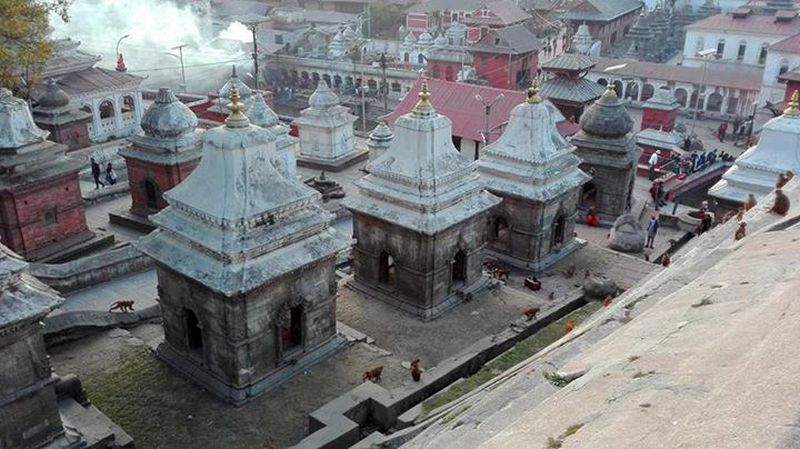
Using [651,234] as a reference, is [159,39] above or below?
above

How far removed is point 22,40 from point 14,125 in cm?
821

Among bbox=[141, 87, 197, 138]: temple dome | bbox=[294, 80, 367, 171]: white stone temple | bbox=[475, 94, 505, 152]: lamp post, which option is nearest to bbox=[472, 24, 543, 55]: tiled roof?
bbox=[475, 94, 505, 152]: lamp post

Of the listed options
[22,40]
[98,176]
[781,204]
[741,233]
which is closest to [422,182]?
[781,204]

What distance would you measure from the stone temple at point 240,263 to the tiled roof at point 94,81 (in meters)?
25.1

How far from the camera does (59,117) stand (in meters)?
33.1

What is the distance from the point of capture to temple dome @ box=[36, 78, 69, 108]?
108 ft

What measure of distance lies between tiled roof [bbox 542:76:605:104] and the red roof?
136 inches

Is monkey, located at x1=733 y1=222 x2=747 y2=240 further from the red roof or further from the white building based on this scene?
the white building

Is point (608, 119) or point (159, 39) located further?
point (159, 39)

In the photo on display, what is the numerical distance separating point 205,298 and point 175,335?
1.89 m

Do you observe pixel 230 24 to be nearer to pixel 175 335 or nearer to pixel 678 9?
pixel 678 9

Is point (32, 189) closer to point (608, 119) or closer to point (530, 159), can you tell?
point (530, 159)

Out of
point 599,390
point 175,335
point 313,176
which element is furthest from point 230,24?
point 599,390

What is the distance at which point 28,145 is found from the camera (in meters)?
21.6
